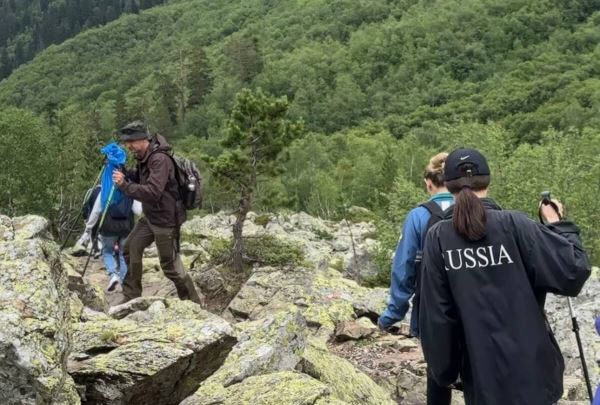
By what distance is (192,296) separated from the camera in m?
9.58

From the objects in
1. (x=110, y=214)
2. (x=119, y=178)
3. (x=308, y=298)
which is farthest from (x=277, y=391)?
(x=308, y=298)

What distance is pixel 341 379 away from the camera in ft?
20.4

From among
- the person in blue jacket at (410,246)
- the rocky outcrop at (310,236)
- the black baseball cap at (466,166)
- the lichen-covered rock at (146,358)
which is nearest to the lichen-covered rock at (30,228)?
the lichen-covered rock at (146,358)

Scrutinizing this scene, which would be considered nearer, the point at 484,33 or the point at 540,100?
the point at 540,100

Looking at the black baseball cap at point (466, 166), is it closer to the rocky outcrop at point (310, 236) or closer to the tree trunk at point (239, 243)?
the tree trunk at point (239, 243)

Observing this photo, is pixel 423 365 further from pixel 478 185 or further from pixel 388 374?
pixel 478 185

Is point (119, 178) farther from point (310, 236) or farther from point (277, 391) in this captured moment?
point (310, 236)

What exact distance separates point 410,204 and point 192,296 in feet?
60.3

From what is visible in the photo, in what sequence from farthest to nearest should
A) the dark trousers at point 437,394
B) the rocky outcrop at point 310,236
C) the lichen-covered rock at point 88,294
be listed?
the rocky outcrop at point 310,236 < the lichen-covered rock at point 88,294 < the dark trousers at point 437,394

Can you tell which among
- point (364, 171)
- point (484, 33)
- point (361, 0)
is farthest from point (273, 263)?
point (361, 0)

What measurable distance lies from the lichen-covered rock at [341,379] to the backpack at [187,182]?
270 centimetres

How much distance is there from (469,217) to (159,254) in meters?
5.72

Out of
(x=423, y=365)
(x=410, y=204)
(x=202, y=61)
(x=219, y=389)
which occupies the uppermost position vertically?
(x=219, y=389)

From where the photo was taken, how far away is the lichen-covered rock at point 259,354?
552 cm
